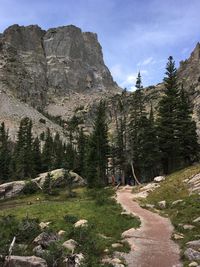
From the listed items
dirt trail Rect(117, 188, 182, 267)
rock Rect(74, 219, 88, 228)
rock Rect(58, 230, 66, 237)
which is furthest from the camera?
rock Rect(74, 219, 88, 228)

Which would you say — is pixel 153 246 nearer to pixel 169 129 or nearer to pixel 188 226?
pixel 188 226

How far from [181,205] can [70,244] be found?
16292 millimetres

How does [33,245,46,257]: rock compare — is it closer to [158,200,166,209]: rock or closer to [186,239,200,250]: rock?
[186,239,200,250]: rock

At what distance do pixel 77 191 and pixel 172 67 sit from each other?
94.6ft

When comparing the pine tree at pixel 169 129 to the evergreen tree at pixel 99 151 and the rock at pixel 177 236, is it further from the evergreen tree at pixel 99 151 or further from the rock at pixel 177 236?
the rock at pixel 177 236

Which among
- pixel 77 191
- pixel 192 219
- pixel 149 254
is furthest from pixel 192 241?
pixel 77 191

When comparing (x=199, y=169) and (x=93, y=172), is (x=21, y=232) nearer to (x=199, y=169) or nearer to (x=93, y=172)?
(x=199, y=169)

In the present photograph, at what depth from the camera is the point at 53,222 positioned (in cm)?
2941

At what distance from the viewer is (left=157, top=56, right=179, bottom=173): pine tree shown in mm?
66562

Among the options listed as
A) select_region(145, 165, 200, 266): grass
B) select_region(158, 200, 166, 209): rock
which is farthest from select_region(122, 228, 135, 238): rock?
select_region(158, 200, 166, 209): rock

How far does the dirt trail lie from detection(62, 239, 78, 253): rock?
9.65ft

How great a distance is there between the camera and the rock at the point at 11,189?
66806mm

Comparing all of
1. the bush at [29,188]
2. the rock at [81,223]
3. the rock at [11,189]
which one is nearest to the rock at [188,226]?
the rock at [81,223]

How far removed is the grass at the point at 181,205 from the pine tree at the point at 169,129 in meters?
17.0
